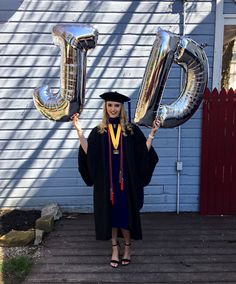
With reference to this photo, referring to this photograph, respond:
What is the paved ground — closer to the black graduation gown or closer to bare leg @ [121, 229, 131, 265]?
bare leg @ [121, 229, 131, 265]

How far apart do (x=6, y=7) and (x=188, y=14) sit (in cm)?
261

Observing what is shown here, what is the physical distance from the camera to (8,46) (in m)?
6.04

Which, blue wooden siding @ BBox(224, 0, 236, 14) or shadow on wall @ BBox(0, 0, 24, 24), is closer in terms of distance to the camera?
shadow on wall @ BBox(0, 0, 24, 24)

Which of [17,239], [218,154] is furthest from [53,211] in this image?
[218,154]

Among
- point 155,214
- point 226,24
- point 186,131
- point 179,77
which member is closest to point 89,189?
point 155,214

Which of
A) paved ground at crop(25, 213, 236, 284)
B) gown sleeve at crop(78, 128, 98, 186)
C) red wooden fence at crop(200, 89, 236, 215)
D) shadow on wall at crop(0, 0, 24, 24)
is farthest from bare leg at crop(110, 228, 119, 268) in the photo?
shadow on wall at crop(0, 0, 24, 24)

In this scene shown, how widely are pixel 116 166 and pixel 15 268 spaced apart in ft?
5.04

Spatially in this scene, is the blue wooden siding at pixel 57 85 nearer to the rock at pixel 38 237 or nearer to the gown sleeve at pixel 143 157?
the rock at pixel 38 237

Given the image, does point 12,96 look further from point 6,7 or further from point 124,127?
point 124,127

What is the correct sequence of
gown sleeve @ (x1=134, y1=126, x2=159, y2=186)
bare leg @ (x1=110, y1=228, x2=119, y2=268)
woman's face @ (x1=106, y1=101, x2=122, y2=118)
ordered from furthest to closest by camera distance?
bare leg @ (x1=110, y1=228, x2=119, y2=268) < gown sleeve @ (x1=134, y1=126, x2=159, y2=186) < woman's face @ (x1=106, y1=101, x2=122, y2=118)

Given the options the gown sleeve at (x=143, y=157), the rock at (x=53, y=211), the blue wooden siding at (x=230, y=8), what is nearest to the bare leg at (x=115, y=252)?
the gown sleeve at (x=143, y=157)

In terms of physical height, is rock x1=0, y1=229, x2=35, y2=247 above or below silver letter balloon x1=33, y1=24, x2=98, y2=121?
below

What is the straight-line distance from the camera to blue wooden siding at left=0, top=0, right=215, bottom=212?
19.8ft

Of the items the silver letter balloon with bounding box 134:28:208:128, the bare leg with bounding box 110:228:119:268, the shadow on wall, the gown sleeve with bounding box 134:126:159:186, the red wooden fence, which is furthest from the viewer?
the red wooden fence
